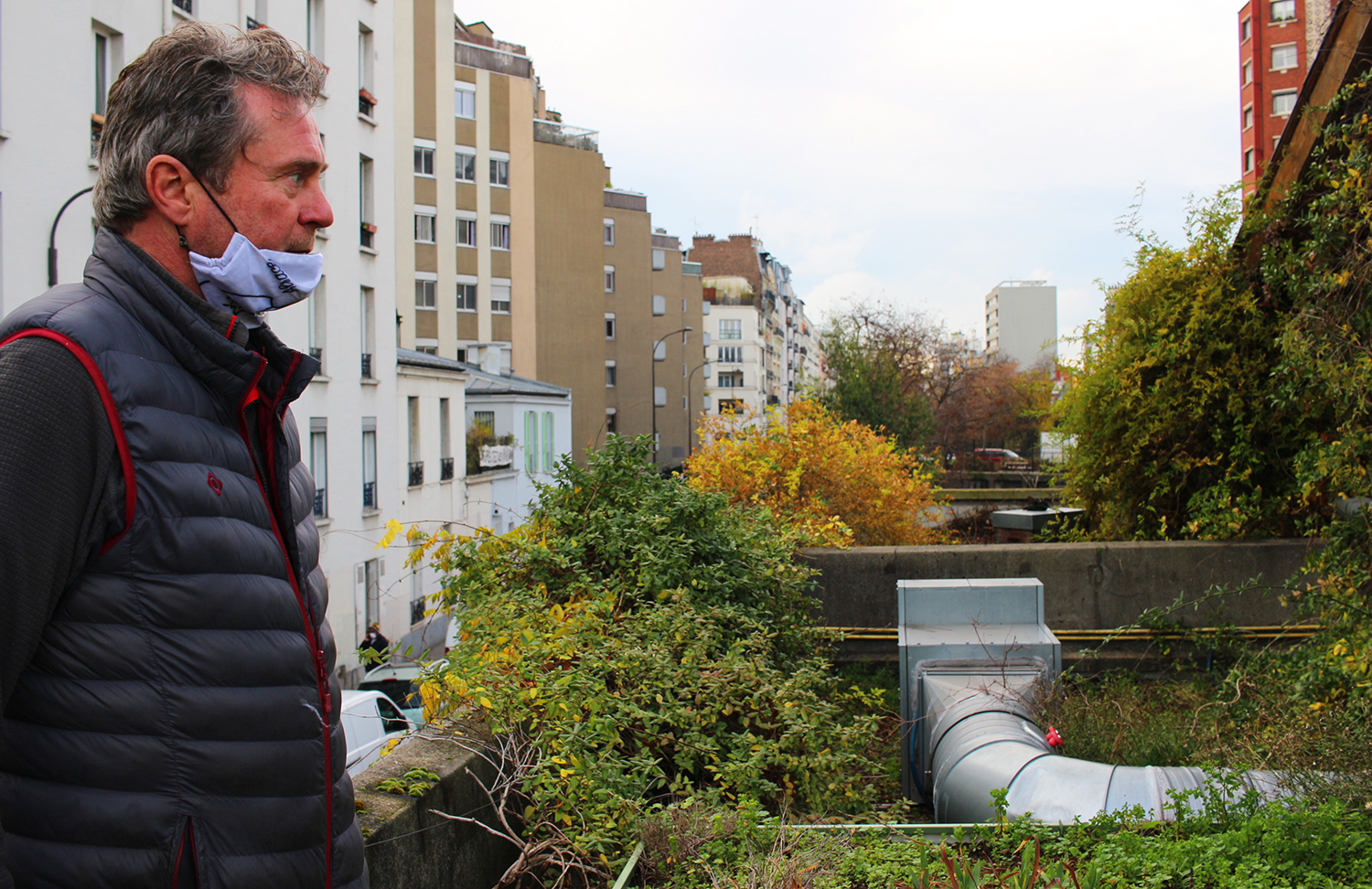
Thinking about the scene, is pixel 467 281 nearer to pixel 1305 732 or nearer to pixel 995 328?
pixel 1305 732

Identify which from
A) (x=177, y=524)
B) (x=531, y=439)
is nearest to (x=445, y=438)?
(x=531, y=439)

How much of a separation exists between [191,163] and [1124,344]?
8.35 metres

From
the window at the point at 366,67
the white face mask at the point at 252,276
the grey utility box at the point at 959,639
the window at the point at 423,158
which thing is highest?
the window at the point at 423,158

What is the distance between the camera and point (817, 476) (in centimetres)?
1177

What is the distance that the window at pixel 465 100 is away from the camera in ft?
147

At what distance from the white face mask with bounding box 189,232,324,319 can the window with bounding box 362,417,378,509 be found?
2217cm

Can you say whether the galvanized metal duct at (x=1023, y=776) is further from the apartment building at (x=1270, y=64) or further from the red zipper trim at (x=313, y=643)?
the apartment building at (x=1270, y=64)

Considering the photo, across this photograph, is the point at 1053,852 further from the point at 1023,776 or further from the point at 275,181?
the point at 275,181

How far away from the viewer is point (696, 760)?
4.18 meters

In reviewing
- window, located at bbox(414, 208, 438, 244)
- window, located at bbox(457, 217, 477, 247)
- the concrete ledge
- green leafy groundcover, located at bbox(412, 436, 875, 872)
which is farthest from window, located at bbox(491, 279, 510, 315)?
the concrete ledge

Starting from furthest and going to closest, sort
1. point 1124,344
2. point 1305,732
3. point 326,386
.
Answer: point 326,386, point 1124,344, point 1305,732

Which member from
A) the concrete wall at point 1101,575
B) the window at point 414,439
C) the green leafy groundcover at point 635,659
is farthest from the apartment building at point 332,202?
the green leafy groundcover at point 635,659

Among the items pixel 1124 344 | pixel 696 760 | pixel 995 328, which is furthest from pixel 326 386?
pixel 995 328

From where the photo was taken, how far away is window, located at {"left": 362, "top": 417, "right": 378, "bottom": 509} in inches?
907
